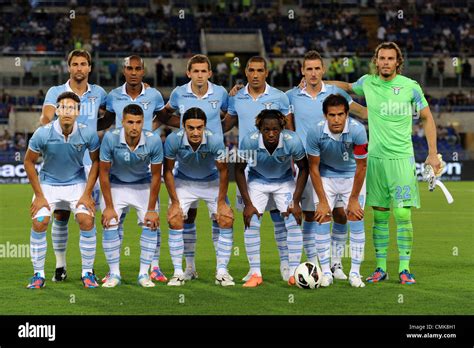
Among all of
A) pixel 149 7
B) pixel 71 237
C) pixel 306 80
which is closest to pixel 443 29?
pixel 149 7

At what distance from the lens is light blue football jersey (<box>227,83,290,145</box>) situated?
9469mm

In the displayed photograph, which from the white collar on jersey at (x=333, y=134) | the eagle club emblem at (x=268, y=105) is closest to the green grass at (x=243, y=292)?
the white collar on jersey at (x=333, y=134)

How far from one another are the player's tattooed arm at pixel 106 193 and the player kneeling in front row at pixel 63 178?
0.38 ft

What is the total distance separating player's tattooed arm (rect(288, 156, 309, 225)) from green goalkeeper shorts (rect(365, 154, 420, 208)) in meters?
0.65

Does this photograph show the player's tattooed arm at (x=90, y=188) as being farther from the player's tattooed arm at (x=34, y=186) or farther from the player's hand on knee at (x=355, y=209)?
the player's hand on knee at (x=355, y=209)

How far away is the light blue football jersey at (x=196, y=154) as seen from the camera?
912 centimetres

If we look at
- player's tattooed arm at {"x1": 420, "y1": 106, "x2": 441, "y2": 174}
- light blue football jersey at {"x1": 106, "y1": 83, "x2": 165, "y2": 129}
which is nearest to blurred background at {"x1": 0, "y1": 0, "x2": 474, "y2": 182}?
light blue football jersey at {"x1": 106, "y1": 83, "x2": 165, "y2": 129}

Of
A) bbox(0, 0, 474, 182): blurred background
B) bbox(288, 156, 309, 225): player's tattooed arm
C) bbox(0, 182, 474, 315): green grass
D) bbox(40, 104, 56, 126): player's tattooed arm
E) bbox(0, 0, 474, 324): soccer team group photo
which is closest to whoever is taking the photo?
bbox(0, 182, 474, 315): green grass

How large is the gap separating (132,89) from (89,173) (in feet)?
3.53

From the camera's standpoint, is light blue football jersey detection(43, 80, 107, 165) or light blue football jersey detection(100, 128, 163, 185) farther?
light blue football jersey detection(43, 80, 107, 165)

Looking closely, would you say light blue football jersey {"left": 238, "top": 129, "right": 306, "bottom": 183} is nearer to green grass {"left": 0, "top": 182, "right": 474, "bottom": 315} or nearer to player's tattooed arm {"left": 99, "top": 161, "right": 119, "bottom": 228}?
green grass {"left": 0, "top": 182, "right": 474, "bottom": 315}

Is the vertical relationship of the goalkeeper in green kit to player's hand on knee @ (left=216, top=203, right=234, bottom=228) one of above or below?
above

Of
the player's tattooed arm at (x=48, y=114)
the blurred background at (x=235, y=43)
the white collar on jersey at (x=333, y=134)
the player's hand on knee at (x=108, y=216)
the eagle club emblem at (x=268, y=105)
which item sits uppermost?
the blurred background at (x=235, y=43)
